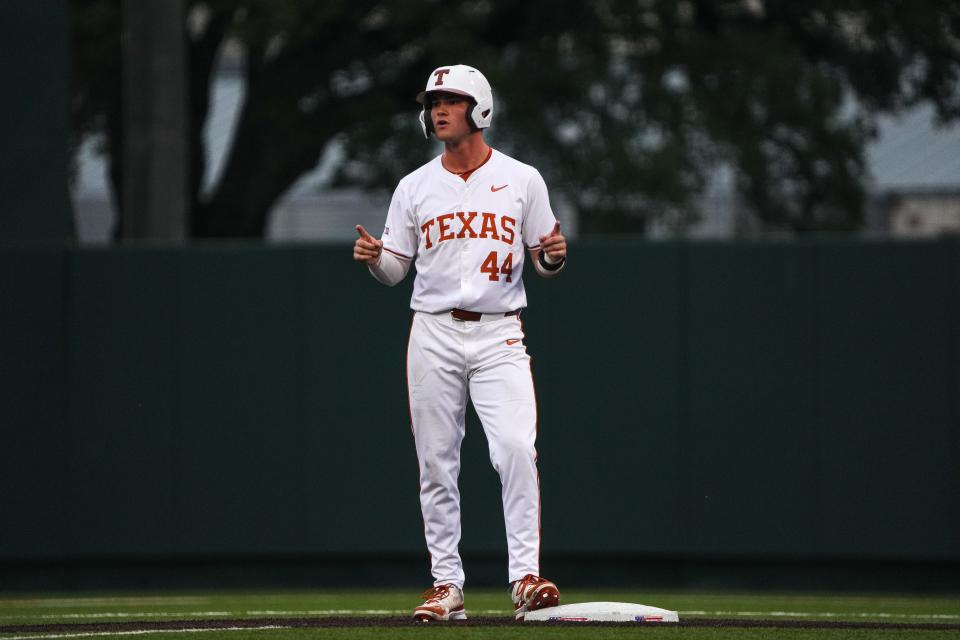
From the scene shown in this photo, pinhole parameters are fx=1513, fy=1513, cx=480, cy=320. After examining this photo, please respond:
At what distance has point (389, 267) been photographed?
6.47m

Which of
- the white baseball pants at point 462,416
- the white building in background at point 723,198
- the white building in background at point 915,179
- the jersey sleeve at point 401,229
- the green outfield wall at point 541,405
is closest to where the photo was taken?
the white baseball pants at point 462,416

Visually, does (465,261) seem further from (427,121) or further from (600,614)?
(600,614)

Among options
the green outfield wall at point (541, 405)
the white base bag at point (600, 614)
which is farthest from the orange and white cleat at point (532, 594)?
the green outfield wall at point (541, 405)

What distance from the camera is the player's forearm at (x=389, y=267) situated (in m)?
6.43

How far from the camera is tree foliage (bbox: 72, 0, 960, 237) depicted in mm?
16875

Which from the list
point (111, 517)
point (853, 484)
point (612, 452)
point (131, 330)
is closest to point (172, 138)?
point (131, 330)

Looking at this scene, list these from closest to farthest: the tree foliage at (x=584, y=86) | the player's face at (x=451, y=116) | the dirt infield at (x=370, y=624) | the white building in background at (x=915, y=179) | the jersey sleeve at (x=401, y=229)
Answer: the dirt infield at (x=370, y=624) < the player's face at (x=451, y=116) < the jersey sleeve at (x=401, y=229) < the tree foliage at (x=584, y=86) < the white building in background at (x=915, y=179)

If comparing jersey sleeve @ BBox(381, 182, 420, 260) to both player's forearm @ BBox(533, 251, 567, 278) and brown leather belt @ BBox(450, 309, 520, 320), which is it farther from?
player's forearm @ BBox(533, 251, 567, 278)

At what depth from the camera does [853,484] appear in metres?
10.7

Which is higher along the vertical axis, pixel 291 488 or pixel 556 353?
pixel 556 353

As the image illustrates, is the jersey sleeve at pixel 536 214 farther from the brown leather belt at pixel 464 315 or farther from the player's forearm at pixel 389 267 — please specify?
the player's forearm at pixel 389 267

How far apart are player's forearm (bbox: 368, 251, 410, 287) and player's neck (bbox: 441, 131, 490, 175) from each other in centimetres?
45

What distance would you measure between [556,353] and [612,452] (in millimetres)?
821

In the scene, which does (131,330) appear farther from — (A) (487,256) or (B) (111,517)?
(A) (487,256)
